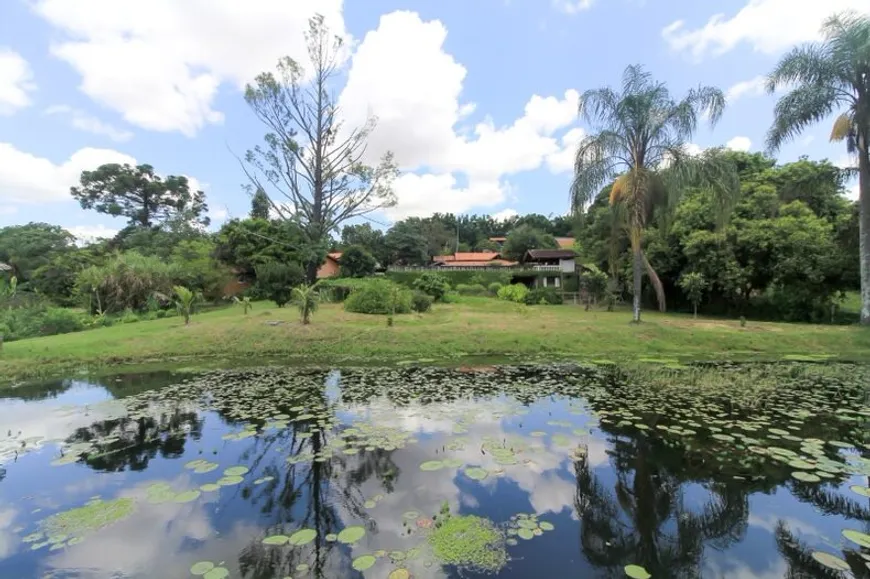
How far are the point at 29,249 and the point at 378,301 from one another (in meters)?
32.2

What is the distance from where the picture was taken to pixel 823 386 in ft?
29.2

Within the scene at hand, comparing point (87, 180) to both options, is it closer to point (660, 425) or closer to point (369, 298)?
point (369, 298)

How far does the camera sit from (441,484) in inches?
189

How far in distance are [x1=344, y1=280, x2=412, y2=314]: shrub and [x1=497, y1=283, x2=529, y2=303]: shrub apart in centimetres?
1208

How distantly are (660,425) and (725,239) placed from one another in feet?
Result: 62.1

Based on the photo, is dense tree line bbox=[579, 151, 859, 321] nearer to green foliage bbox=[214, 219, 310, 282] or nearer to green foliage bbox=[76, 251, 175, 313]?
green foliage bbox=[214, 219, 310, 282]

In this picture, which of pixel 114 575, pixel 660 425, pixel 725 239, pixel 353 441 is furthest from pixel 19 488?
pixel 725 239

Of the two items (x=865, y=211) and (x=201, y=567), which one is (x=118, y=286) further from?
(x=865, y=211)

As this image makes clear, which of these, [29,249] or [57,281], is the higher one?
[29,249]

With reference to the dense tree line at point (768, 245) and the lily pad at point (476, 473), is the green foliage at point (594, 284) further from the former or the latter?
the lily pad at point (476, 473)

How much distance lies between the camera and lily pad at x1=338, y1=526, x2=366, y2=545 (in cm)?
372

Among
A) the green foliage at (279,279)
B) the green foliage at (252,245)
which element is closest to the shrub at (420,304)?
the green foliage at (279,279)

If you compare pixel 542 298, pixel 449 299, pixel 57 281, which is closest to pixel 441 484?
pixel 449 299

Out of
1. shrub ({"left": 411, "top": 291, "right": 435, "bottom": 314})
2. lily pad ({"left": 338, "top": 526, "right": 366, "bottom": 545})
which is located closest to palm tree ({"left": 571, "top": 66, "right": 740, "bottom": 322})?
shrub ({"left": 411, "top": 291, "right": 435, "bottom": 314})
